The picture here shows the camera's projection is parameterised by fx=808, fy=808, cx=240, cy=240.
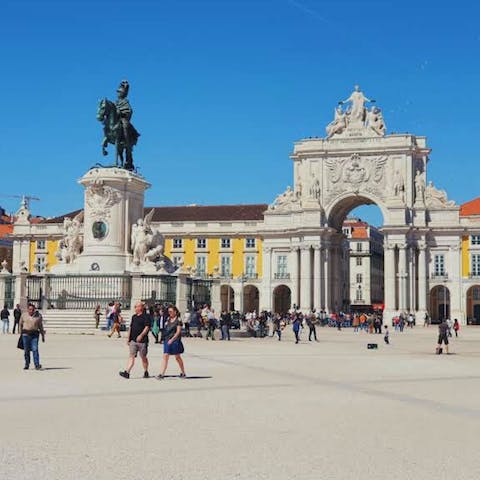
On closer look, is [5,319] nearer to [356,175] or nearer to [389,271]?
[389,271]

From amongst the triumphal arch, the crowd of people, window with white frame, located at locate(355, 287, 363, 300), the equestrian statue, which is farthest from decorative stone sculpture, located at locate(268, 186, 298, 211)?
the equestrian statue

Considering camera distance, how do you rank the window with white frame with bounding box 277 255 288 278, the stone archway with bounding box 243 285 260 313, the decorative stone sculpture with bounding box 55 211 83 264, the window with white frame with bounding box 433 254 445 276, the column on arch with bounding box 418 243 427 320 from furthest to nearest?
the stone archway with bounding box 243 285 260 313 < the window with white frame with bounding box 277 255 288 278 < the window with white frame with bounding box 433 254 445 276 < the column on arch with bounding box 418 243 427 320 < the decorative stone sculpture with bounding box 55 211 83 264

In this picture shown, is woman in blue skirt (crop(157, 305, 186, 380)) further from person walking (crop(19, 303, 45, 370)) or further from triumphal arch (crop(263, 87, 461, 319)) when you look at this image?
triumphal arch (crop(263, 87, 461, 319))

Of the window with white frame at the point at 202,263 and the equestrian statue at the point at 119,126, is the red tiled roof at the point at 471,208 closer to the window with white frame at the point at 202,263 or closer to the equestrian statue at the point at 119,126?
the window with white frame at the point at 202,263

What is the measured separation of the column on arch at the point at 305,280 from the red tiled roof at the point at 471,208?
57.5ft

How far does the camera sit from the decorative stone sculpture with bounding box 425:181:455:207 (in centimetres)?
7900

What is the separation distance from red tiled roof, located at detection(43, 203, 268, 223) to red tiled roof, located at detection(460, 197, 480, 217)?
21.3m

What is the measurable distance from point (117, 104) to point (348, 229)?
8492 cm

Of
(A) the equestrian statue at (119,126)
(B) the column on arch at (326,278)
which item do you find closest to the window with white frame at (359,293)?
(B) the column on arch at (326,278)

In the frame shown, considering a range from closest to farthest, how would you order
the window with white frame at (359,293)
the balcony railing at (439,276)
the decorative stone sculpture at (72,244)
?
1. the decorative stone sculpture at (72,244)
2. the balcony railing at (439,276)
3. the window with white frame at (359,293)

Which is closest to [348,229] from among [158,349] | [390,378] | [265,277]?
[265,277]

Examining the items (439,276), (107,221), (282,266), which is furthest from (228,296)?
(107,221)

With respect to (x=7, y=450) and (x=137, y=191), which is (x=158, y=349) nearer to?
(x=137, y=191)

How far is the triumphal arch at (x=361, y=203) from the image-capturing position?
77.3 meters
